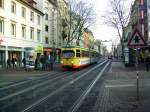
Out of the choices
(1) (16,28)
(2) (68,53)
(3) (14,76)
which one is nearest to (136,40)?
(3) (14,76)

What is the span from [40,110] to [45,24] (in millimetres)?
54068

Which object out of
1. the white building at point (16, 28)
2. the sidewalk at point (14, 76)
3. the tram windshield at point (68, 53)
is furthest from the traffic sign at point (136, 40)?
the white building at point (16, 28)

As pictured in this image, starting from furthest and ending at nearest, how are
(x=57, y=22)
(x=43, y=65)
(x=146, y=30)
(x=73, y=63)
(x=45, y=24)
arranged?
1. (x=57, y=22)
2. (x=45, y=24)
3. (x=146, y=30)
4. (x=43, y=65)
5. (x=73, y=63)

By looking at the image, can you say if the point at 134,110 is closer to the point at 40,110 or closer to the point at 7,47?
the point at 40,110

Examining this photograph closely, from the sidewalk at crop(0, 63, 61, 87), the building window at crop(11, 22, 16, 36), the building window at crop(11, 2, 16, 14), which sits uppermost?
the building window at crop(11, 2, 16, 14)

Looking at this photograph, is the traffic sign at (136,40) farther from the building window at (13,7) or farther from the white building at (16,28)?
the building window at (13,7)

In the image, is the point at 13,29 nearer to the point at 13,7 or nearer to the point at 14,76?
the point at 13,7

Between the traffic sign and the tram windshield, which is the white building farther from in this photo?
the traffic sign

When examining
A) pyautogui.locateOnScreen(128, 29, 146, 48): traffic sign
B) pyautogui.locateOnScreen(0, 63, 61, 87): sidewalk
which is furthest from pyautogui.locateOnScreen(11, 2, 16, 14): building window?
pyautogui.locateOnScreen(128, 29, 146, 48): traffic sign

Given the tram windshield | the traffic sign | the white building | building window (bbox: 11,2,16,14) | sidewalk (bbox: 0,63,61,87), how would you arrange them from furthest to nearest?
building window (bbox: 11,2,16,14) < the white building < the tram windshield < sidewalk (bbox: 0,63,61,87) < the traffic sign

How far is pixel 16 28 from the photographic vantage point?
44562mm

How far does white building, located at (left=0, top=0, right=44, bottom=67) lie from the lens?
40250mm

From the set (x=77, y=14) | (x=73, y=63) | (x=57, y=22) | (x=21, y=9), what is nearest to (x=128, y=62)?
(x=73, y=63)

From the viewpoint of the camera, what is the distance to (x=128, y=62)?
4416 cm
